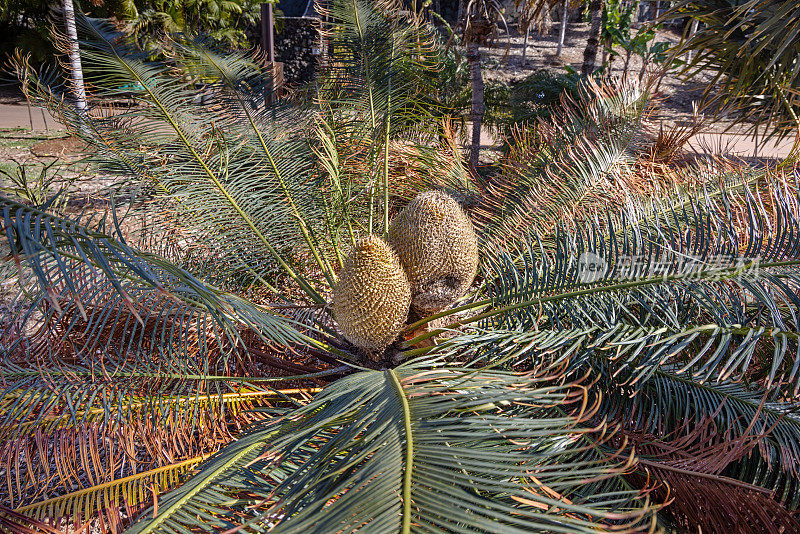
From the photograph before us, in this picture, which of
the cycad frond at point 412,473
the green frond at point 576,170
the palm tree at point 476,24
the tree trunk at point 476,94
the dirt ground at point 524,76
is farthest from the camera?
the dirt ground at point 524,76

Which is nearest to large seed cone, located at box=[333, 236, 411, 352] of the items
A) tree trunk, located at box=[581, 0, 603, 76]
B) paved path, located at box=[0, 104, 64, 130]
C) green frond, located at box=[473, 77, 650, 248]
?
green frond, located at box=[473, 77, 650, 248]

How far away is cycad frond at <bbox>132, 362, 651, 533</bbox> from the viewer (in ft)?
2.79

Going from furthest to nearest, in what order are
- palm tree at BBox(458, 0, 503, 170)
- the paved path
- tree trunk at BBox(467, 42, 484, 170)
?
the paved path, tree trunk at BBox(467, 42, 484, 170), palm tree at BBox(458, 0, 503, 170)

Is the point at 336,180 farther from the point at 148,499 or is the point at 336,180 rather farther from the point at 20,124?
the point at 20,124

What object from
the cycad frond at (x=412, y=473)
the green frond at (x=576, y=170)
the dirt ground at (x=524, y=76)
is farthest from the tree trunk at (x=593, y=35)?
the cycad frond at (x=412, y=473)

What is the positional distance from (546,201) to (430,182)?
761 millimetres

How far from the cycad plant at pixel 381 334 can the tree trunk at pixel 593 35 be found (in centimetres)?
478

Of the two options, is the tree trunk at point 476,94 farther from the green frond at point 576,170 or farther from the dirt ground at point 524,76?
the green frond at point 576,170

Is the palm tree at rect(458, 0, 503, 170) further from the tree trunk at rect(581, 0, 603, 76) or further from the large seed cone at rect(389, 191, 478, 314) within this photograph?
the large seed cone at rect(389, 191, 478, 314)

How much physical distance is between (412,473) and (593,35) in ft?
24.3

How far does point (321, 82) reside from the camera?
289 cm

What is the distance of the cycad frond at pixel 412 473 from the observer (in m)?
0.85

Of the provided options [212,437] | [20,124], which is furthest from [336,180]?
[20,124]

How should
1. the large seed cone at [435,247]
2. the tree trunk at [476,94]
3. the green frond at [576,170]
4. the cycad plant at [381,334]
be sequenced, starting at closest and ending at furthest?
the cycad plant at [381,334] < the large seed cone at [435,247] < the green frond at [576,170] < the tree trunk at [476,94]
